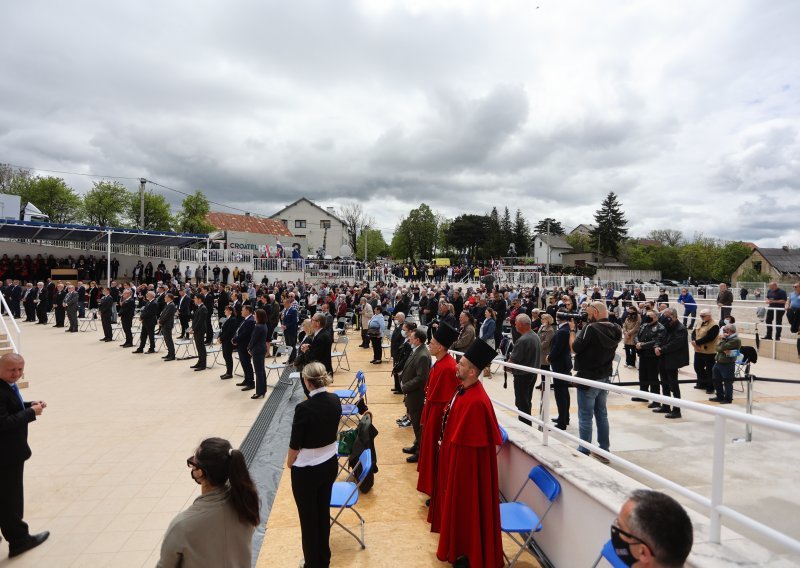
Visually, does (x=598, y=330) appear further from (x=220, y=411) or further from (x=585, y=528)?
(x=220, y=411)

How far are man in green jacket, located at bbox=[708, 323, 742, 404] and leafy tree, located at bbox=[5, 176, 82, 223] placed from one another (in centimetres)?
6405

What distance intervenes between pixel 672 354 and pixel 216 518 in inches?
296

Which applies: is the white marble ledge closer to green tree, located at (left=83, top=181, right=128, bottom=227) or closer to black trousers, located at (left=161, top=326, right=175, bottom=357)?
black trousers, located at (left=161, top=326, right=175, bottom=357)

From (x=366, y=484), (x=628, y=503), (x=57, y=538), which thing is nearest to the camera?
(x=628, y=503)

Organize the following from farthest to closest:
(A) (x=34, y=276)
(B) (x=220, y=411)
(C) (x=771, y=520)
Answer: (A) (x=34, y=276)
(B) (x=220, y=411)
(C) (x=771, y=520)

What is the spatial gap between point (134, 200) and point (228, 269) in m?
37.4

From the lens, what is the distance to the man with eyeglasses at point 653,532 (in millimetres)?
1524

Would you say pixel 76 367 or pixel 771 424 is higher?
pixel 771 424

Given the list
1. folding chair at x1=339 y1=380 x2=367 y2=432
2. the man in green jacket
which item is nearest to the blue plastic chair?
folding chair at x1=339 y1=380 x2=367 y2=432

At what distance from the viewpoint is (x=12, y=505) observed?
3.98 m

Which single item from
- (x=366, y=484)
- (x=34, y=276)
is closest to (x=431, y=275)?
(x=34, y=276)

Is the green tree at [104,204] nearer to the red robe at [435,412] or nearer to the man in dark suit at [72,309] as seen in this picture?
the man in dark suit at [72,309]

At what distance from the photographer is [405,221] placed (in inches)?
3086

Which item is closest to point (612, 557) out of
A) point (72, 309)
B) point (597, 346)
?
point (597, 346)
